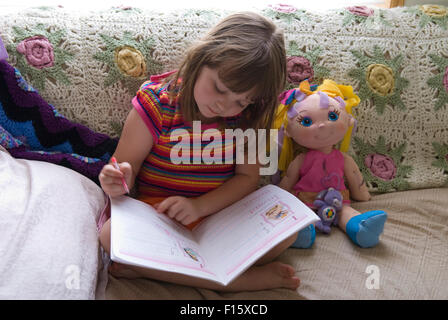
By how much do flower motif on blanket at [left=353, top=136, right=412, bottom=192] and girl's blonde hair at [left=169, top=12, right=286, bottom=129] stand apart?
403 mm

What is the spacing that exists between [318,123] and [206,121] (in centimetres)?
28

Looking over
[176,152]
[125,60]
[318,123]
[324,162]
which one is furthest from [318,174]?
[125,60]

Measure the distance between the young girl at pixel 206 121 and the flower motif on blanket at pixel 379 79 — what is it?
349 millimetres

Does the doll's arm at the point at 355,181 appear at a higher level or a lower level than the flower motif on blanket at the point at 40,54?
lower

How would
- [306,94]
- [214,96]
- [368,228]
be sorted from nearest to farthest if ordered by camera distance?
[214,96] → [368,228] → [306,94]

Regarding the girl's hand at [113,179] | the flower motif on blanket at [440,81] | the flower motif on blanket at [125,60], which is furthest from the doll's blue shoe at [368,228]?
the flower motif on blanket at [125,60]

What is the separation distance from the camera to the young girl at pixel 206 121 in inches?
33.0

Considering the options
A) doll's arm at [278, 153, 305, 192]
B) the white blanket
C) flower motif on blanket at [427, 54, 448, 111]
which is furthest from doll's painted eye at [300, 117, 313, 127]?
the white blanket

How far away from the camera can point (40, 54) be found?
103cm

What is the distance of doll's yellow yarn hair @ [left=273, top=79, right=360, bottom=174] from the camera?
107cm

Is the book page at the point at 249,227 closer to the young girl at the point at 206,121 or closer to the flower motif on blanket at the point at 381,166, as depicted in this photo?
the young girl at the point at 206,121

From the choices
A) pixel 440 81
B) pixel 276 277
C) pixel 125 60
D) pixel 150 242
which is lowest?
pixel 276 277

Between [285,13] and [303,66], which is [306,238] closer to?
[303,66]
